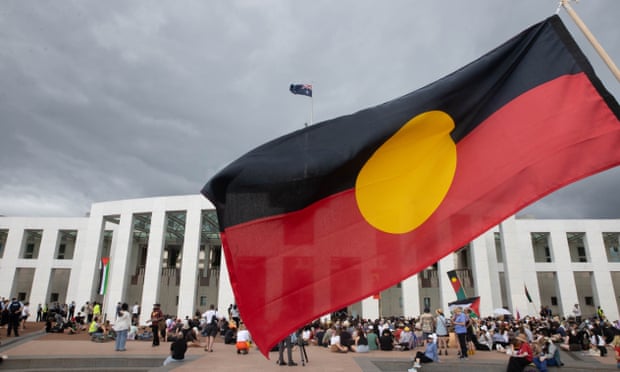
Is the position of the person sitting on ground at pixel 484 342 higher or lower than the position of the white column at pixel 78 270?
lower

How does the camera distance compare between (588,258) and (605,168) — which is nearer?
(605,168)

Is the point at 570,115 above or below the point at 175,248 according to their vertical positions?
below

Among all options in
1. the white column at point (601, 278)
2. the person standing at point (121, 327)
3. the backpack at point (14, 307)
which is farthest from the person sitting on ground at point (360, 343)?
the white column at point (601, 278)

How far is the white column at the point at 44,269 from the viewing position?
34.6 metres

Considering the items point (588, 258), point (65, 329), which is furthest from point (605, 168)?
point (588, 258)

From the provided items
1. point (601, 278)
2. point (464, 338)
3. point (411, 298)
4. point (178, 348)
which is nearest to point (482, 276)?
point (411, 298)

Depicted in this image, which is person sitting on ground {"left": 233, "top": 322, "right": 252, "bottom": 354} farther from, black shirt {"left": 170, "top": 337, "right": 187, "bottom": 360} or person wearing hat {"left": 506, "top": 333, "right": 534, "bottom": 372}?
person wearing hat {"left": 506, "top": 333, "right": 534, "bottom": 372}

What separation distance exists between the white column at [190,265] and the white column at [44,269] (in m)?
13.8

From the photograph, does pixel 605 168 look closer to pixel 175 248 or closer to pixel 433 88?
pixel 433 88

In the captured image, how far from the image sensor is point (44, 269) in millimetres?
35469

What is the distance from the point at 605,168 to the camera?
359 centimetres

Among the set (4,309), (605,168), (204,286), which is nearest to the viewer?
(605,168)

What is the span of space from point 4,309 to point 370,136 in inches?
871

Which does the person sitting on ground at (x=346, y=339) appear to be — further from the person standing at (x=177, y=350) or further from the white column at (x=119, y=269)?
the white column at (x=119, y=269)
